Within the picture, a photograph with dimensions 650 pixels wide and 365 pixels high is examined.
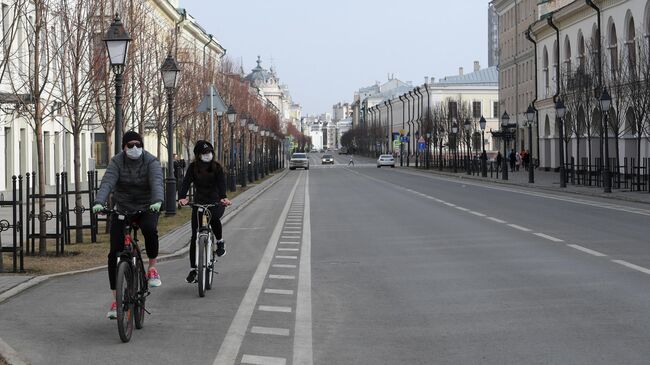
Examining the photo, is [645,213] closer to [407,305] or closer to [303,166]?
[407,305]

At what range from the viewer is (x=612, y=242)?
17328 mm

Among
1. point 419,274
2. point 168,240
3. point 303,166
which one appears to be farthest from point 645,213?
point 303,166

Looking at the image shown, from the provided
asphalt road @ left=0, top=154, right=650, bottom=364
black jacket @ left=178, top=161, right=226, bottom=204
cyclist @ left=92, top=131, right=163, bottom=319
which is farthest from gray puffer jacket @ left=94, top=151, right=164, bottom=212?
black jacket @ left=178, top=161, right=226, bottom=204

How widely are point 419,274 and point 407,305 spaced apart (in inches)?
109

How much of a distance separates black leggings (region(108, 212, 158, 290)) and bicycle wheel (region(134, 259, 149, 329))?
8.4 inches

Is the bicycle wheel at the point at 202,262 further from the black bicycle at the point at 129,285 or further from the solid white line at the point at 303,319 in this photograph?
the black bicycle at the point at 129,285

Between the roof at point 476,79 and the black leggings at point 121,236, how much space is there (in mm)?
134842

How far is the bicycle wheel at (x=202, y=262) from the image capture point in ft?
37.1

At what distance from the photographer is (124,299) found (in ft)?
28.4

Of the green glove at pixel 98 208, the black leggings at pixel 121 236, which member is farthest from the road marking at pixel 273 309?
the green glove at pixel 98 208

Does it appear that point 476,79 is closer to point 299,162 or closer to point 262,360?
point 299,162

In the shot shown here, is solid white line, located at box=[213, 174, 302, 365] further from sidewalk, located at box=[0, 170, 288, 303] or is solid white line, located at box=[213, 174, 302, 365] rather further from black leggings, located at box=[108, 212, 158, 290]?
sidewalk, located at box=[0, 170, 288, 303]

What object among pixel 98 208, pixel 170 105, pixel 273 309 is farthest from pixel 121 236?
pixel 170 105

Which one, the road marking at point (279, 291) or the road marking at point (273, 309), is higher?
the road marking at point (279, 291)
